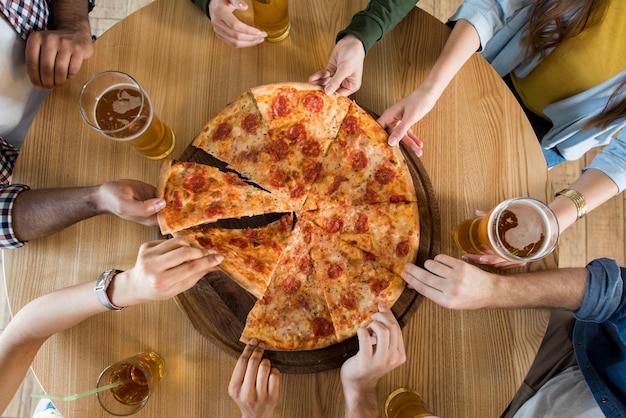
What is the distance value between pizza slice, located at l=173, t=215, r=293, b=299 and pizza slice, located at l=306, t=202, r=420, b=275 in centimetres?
18

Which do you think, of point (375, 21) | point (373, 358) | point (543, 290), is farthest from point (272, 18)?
point (543, 290)

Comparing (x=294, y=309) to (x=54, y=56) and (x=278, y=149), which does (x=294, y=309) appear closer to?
(x=278, y=149)

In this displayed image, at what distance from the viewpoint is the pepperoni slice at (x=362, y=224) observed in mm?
1852

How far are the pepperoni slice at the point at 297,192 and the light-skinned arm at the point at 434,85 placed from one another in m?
0.42

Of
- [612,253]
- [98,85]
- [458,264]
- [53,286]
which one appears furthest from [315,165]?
[612,253]

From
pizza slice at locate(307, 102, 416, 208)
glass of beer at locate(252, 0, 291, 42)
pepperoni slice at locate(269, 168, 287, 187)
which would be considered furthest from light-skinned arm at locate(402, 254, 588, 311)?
glass of beer at locate(252, 0, 291, 42)

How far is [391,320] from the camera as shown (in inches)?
63.0

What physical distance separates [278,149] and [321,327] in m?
0.77

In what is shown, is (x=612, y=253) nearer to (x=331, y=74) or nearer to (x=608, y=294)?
(x=608, y=294)

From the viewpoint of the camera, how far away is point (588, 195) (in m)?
1.77

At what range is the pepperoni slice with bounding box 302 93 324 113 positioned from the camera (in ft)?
5.96

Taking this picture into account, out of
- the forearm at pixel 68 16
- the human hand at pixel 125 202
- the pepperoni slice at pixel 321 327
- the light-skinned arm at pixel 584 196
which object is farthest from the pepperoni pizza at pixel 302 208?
the forearm at pixel 68 16

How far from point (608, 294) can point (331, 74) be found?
135cm

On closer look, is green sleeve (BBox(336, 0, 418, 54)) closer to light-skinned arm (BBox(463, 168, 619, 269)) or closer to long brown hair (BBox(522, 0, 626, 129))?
long brown hair (BBox(522, 0, 626, 129))
